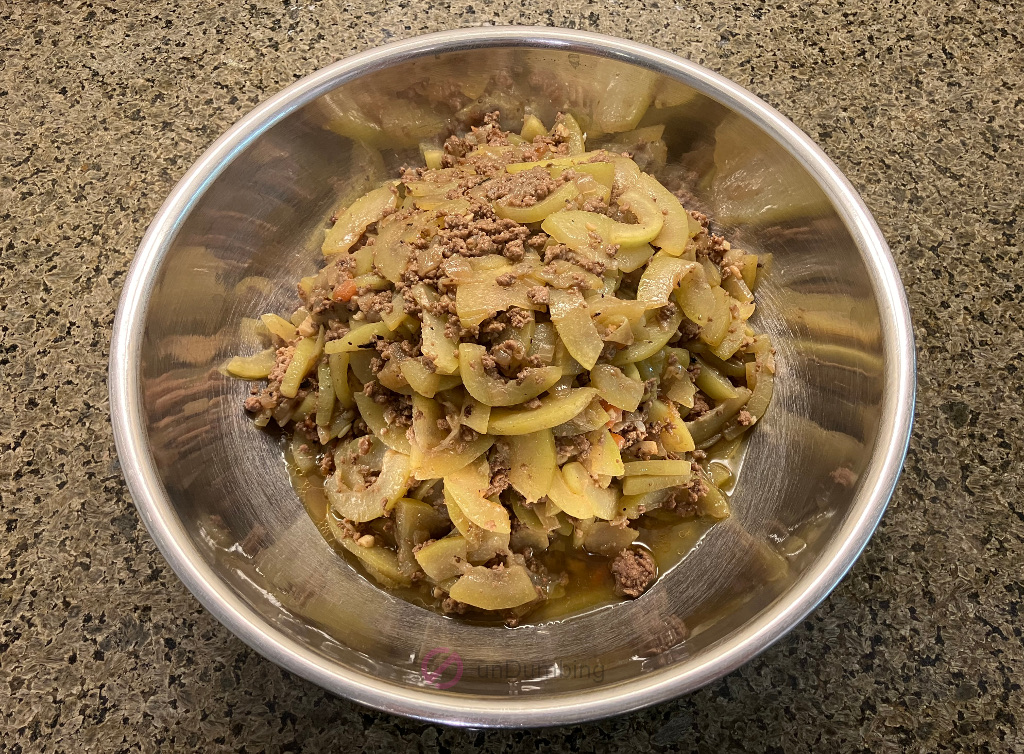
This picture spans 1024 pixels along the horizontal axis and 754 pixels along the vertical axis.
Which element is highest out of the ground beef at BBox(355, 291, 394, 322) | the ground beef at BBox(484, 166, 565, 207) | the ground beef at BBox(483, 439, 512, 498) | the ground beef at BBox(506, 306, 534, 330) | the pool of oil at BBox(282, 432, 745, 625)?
the ground beef at BBox(484, 166, 565, 207)

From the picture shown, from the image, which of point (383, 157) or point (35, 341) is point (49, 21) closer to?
point (35, 341)

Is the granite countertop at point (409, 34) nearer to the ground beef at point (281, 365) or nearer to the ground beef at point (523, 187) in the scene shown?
the ground beef at point (281, 365)

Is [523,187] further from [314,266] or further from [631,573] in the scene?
[631,573]

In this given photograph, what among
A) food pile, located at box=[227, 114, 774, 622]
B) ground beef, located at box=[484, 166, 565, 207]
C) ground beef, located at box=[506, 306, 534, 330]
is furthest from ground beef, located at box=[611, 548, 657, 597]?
ground beef, located at box=[484, 166, 565, 207]

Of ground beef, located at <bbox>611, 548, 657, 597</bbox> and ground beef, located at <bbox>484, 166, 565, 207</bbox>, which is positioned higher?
ground beef, located at <bbox>484, 166, 565, 207</bbox>

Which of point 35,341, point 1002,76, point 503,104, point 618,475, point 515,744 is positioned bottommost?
point 515,744

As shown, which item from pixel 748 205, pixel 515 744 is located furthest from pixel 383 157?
pixel 515 744

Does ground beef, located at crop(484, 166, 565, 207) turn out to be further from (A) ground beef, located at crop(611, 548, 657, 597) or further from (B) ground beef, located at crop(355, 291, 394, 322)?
(A) ground beef, located at crop(611, 548, 657, 597)
